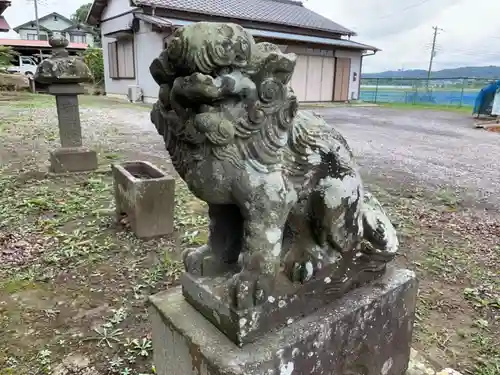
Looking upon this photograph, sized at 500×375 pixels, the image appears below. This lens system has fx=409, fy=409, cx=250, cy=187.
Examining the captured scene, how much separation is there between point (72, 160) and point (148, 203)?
222 cm

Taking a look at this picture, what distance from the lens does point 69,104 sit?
4.75 metres

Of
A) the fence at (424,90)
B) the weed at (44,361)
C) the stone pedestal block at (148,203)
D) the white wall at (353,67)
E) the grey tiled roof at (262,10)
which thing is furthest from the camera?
the fence at (424,90)

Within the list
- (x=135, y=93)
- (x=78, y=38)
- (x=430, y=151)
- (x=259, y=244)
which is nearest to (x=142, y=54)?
(x=135, y=93)

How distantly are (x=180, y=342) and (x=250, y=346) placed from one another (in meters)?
0.25

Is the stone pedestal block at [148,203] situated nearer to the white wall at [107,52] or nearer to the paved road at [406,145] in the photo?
the paved road at [406,145]

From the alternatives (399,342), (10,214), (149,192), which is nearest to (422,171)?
(149,192)

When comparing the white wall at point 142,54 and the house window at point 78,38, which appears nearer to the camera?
the white wall at point 142,54

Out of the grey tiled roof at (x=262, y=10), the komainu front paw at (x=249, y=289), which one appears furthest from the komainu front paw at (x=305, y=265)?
the grey tiled roof at (x=262, y=10)

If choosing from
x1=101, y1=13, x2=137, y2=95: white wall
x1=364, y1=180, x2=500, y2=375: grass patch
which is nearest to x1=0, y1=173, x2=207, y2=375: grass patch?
x1=364, y1=180, x2=500, y2=375: grass patch

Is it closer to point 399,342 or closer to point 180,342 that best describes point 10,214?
point 180,342

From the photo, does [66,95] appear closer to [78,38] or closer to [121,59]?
[121,59]

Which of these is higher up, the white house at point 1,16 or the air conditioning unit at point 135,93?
the white house at point 1,16

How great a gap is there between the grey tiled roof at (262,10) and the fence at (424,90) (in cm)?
416

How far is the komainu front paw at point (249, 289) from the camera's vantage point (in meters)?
1.09
